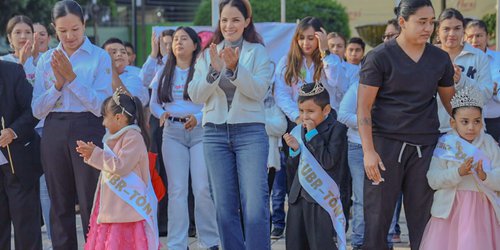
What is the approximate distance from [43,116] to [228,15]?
62.3 inches

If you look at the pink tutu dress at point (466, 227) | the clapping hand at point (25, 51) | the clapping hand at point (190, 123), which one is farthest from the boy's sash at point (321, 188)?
the clapping hand at point (25, 51)

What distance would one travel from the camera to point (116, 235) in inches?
229

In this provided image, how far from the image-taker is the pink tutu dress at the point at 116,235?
580cm

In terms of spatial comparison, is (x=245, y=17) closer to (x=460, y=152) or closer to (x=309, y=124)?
(x=309, y=124)

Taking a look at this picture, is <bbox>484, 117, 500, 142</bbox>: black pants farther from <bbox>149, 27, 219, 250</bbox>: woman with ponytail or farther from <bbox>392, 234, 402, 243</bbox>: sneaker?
<bbox>149, 27, 219, 250</bbox>: woman with ponytail

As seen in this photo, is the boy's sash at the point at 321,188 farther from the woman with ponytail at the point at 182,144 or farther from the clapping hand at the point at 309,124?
the woman with ponytail at the point at 182,144

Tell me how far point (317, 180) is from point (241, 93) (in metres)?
0.82

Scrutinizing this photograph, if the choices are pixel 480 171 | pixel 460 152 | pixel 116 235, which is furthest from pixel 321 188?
pixel 116 235

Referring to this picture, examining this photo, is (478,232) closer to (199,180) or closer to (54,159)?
(199,180)

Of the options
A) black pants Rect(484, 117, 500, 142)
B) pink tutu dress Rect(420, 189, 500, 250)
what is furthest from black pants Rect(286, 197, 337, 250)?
black pants Rect(484, 117, 500, 142)

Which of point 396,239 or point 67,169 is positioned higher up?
point 67,169

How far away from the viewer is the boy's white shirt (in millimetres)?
5434

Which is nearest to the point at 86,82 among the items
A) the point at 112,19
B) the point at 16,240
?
the point at 16,240

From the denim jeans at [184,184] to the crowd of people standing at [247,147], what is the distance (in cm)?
1
